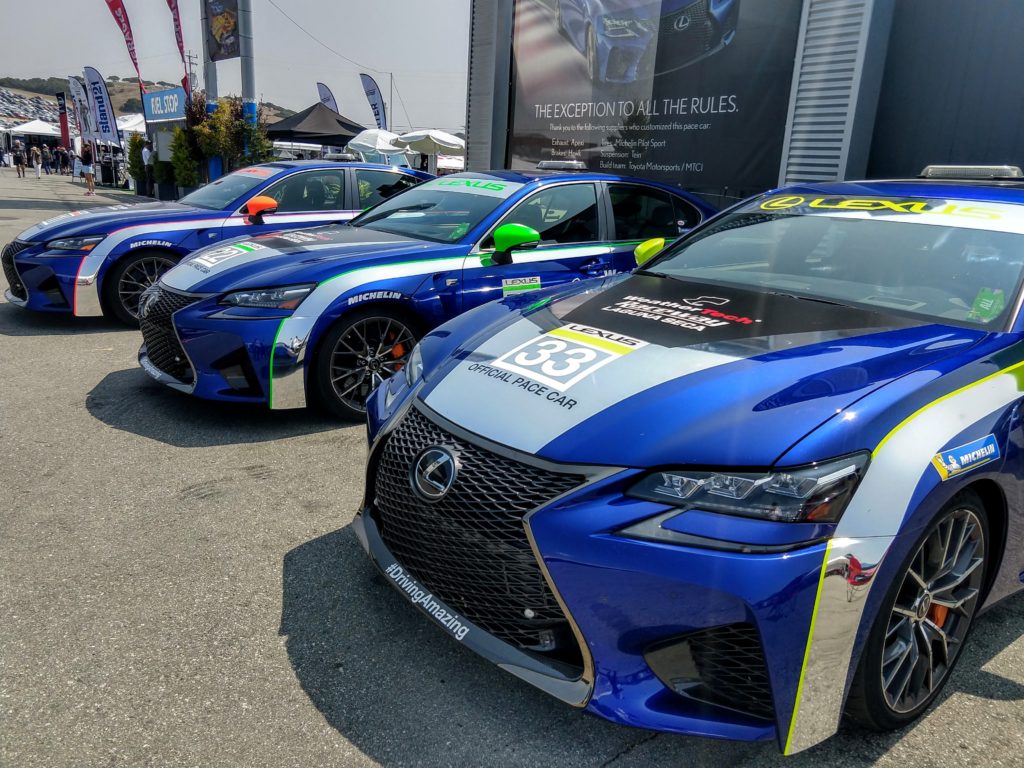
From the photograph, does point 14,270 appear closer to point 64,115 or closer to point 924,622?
point 924,622

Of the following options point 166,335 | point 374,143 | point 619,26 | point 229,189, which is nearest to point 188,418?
point 166,335

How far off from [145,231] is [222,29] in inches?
563

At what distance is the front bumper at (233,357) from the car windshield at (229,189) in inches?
119

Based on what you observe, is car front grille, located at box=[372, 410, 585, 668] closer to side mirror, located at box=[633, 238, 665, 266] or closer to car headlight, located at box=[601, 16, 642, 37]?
side mirror, located at box=[633, 238, 665, 266]

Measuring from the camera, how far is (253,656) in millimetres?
2404

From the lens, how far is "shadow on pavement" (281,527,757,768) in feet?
6.79

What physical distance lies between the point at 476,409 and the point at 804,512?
0.96m

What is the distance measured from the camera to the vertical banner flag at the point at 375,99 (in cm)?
3170

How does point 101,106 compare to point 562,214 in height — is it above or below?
above

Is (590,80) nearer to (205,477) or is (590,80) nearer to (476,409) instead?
(205,477)

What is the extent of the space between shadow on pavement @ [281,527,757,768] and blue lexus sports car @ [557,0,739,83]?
7.72 meters

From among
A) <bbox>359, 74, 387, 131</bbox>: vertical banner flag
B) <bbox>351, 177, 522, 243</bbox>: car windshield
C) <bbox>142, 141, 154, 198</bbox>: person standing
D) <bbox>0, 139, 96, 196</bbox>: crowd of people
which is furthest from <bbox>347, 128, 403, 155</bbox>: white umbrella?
<bbox>0, 139, 96, 196</bbox>: crowd of people

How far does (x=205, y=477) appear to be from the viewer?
12.3ft

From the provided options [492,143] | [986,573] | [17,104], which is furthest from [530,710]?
[17,104]
